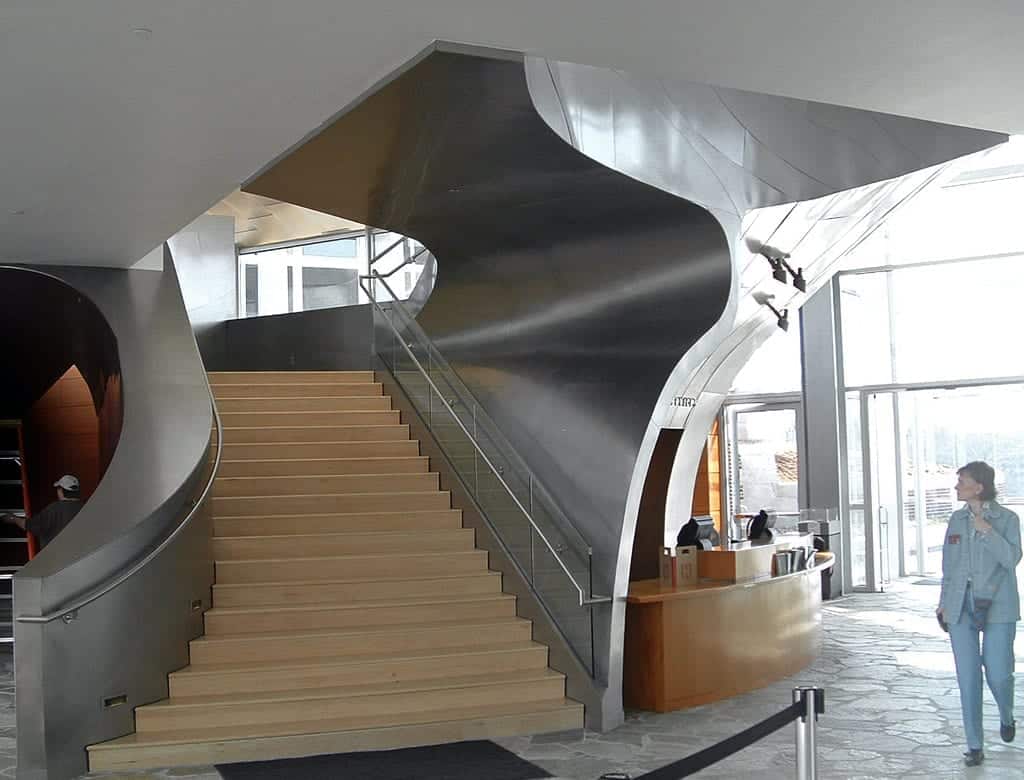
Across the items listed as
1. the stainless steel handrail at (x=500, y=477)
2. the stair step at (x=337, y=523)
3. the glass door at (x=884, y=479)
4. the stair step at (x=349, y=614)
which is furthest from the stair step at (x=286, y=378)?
the glass door at (x=884, y=479)

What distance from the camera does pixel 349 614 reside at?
834 centimetres

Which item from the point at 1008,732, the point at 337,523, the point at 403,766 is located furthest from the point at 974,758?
the point at 337,523

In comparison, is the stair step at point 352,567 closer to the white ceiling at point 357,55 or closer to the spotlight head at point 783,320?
the white ceiling at point 357,55

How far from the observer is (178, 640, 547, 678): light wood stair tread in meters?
7.48

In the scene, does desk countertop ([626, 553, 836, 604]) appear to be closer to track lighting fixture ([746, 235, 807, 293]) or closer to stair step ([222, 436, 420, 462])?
track lighting fixture ([746, 235, 807, 293])

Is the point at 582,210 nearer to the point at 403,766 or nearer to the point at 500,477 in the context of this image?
the point at 500,477

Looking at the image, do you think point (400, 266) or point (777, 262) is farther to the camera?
point (400, 266)

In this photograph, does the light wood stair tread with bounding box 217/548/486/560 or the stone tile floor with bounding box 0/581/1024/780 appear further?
the light wood stair tread with bounding box 217/548/486/560

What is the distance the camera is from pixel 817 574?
1128 centimetres

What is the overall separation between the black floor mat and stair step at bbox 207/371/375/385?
248 inches

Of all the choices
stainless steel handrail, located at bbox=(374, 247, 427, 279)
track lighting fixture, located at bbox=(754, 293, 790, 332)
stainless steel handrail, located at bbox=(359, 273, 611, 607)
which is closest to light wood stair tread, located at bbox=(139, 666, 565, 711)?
stainless steel handrail, located at bbox=(359, 273, 611, 607)

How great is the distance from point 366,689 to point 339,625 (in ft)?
2.80

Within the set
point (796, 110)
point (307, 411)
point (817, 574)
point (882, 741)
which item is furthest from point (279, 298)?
point (882, 741)

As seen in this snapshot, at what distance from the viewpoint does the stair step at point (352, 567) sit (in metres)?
8.70
